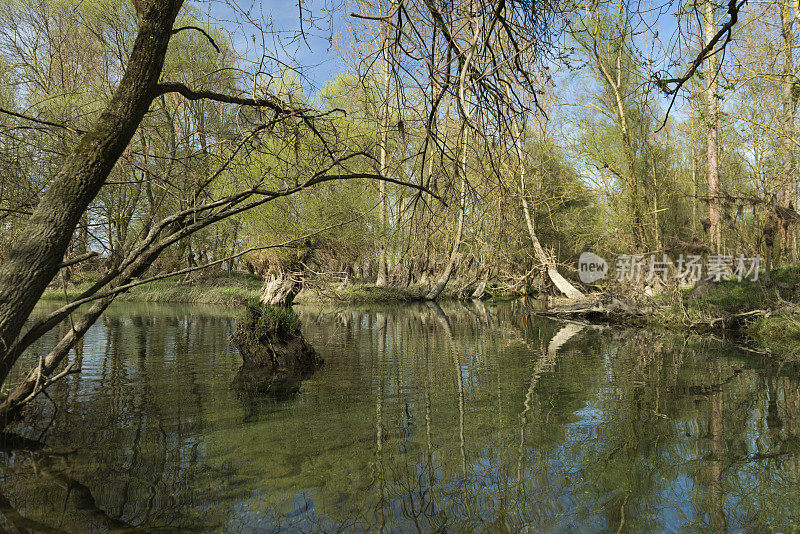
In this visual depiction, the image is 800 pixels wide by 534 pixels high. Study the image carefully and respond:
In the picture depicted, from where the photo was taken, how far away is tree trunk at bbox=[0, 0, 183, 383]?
2785mm

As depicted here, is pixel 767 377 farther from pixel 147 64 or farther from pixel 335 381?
pixel 147 64

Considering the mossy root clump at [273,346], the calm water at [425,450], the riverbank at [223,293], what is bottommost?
the calm water at [425,450]

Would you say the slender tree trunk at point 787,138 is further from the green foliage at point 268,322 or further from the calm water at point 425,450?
the green foliage at point 268,322

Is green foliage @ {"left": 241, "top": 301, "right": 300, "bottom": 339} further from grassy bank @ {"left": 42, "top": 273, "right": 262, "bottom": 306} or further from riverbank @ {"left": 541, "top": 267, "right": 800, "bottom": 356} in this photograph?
grassy bank @ {"left": 42, "top": 273, "right": 262, "bottom": 306}

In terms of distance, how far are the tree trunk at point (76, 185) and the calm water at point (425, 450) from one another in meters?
1.28

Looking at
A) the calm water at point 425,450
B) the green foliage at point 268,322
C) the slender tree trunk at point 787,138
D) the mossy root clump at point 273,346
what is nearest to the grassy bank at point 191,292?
the green foliage at point 268,322

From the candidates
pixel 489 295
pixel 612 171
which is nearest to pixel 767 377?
pixel 612 171

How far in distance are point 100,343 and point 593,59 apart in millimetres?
15223

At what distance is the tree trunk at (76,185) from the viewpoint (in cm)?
279

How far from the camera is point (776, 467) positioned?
357cm

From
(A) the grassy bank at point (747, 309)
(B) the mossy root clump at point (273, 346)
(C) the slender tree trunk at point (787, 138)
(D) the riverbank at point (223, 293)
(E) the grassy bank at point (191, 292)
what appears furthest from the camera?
(E) the grassy bank at point (191, 292)

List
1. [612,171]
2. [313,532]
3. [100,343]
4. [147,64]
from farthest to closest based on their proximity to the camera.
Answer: [612,171] → [100,343] → [147,64] → [313,532]

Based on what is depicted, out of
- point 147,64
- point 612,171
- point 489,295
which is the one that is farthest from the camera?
point 489,295

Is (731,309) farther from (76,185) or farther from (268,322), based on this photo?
(76,185)
